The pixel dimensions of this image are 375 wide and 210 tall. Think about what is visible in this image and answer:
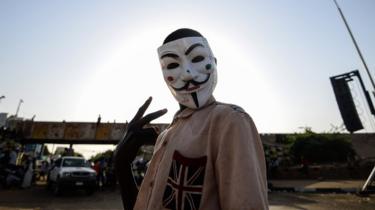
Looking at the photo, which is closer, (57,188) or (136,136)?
(136,136)

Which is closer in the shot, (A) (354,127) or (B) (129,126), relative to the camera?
(B) (129,126)

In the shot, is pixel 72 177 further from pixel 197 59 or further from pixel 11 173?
pixel 197 59

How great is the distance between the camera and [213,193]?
109cm

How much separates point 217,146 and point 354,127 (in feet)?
40.7

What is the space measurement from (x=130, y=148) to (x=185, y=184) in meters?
0.66

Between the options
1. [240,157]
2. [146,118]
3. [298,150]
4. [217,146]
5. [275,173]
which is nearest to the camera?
[240,157]

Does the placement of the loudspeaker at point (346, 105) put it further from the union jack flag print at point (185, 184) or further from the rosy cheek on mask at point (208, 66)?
the union jack flag print at point (185, 184)

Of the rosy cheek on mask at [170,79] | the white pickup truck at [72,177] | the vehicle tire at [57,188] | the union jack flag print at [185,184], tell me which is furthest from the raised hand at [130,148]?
the vehicle tire at [57,188]

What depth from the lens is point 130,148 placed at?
1.67m

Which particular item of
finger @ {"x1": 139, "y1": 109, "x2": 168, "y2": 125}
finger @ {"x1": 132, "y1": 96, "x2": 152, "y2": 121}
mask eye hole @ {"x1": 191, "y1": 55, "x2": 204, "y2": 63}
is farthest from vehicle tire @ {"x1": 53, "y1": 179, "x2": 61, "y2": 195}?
mask eye hole @ {"x1": 191, "y1": 55, "x2": 204, "y2": 63}

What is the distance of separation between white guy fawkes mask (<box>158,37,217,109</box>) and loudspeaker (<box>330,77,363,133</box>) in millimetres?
11918

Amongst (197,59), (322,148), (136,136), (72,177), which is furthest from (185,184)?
(322,148)

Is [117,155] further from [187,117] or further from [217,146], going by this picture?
[217,146]

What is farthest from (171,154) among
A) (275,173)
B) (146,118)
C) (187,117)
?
(275,173)
